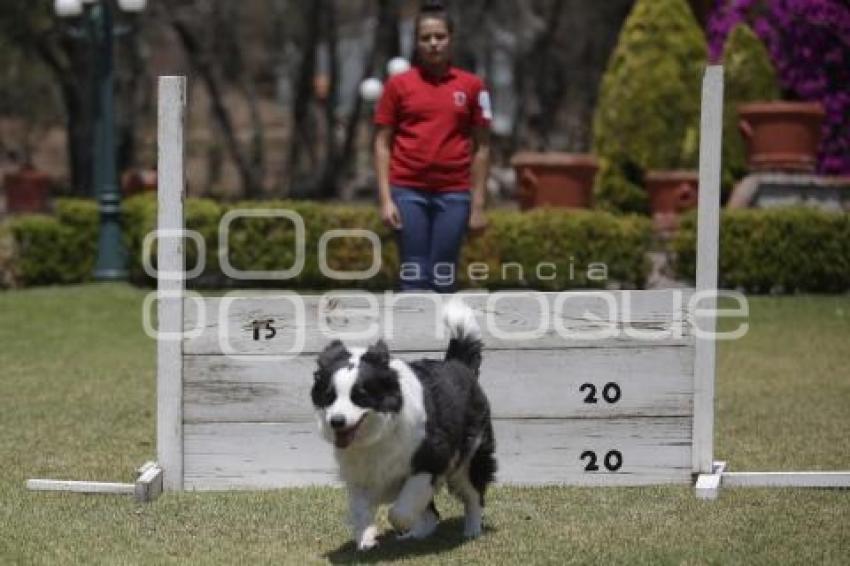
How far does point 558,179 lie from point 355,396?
13797 millimetres

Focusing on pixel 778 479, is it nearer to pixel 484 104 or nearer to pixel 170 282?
pixel 484 104

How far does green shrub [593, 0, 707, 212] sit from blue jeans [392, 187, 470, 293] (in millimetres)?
12345

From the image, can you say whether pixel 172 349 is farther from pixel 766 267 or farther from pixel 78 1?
pixel 78 1

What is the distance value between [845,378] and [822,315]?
3628 millimetres

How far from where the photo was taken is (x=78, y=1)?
67.4 feet

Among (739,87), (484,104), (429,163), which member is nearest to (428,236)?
(429,163)

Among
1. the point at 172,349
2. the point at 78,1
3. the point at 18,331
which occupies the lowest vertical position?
the point at 18,331

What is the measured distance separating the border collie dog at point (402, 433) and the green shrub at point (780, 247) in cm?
1013

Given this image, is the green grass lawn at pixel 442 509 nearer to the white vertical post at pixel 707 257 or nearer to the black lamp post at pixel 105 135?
the white vertical post at pixel 707 257

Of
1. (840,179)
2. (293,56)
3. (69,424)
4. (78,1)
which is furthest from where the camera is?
(293,56)

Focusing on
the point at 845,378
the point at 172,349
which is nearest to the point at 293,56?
the point at 845,378

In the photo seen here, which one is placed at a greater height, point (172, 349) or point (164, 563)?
point (172, 349)

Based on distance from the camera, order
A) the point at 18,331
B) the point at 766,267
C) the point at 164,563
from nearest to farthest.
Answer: the point at 164,563
the point at 18,331
the point at 766,267

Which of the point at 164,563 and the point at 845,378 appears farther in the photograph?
the point at 845,378
